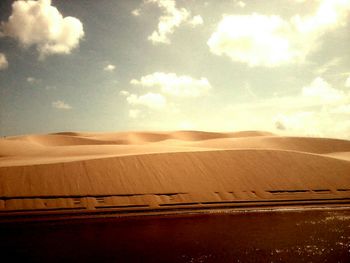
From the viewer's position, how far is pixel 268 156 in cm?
2780

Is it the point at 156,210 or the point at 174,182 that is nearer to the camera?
the point at 156,210

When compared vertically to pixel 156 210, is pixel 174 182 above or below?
above

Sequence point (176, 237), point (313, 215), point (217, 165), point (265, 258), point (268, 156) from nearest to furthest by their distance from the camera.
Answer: point (265, 258), point (176, 237), point (313, 215), point (217, 165), point (268, 156)

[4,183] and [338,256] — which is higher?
[4,183]

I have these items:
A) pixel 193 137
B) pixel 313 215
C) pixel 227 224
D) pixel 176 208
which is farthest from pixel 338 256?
pixel 193 137

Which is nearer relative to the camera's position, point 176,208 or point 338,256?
point 338,256

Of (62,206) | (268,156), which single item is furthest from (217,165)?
(62,206)

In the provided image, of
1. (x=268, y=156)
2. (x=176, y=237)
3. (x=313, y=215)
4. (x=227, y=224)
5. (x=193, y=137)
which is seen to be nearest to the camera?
(x=176, y=237)

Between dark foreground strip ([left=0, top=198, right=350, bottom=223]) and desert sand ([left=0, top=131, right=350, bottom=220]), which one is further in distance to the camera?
desert sand ([left=0, top=131, right=350, bottom=220])

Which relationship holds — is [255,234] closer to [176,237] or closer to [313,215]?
[176,237]

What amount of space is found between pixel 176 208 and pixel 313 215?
7.60 meters

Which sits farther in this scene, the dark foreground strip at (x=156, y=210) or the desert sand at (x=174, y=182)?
the desert sand at (x=174, y=182)

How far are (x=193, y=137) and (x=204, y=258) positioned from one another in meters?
66.8

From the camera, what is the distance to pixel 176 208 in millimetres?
18312
